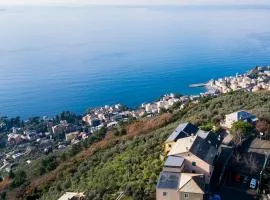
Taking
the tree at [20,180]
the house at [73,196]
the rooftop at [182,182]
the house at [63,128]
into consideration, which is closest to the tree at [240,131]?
the rooftop at [182,182]

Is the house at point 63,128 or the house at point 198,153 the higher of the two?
the house at point 198,153

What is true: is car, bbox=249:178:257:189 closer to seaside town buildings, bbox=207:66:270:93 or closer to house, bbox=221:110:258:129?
house, bbox=221:110:258:129

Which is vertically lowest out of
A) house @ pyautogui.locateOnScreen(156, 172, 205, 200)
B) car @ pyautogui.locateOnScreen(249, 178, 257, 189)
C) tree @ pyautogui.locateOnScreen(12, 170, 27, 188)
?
tree @ pyautogui.locateOnScreen(12, 170, 27, 188)

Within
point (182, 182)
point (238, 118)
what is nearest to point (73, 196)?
point (182, 182)

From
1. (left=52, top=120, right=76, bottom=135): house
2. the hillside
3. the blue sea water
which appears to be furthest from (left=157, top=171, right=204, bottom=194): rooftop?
the blue sea water

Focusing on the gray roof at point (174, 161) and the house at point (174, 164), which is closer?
the house at point (174, 164)

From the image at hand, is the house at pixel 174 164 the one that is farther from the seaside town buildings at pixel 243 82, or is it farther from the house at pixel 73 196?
the seaside town buildings at pixel 243 82

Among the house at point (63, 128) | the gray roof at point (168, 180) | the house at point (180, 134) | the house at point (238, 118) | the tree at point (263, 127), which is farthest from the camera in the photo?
the house at point (63, 128)

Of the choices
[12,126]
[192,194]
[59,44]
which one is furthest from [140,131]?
[59,44]

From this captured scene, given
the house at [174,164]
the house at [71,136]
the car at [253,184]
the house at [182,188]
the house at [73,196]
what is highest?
the house at [174,164]
